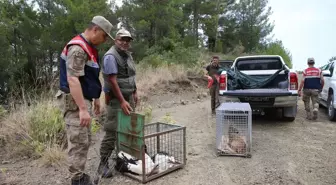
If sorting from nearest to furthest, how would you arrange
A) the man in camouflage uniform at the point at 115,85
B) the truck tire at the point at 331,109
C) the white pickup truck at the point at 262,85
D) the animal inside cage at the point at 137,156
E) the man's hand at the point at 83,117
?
1. the man's hand at the point at 83,117
2. the animal inside cage at the point at 137,156
3. the man in camouflage uniform at the point at 115,85
4. the white pickup truck at the point at 262,85
5. the truck tire at the point at 331,109

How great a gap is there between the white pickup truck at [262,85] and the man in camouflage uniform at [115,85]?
3202 mm

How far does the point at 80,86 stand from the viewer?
2.93 m

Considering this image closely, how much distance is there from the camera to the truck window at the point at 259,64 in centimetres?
772

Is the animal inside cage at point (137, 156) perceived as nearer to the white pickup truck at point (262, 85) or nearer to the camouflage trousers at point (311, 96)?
the white pickup truck at point (262, 85)

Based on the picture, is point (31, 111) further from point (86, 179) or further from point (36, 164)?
point (86, 179)

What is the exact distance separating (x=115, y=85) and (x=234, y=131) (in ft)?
7.19

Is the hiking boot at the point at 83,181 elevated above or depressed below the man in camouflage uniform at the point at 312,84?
below

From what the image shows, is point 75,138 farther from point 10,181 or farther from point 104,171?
point 10,181

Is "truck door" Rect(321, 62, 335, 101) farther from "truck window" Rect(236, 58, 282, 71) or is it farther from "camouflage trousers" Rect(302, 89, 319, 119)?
"truck window" Rect(236, 58, 282, 71)

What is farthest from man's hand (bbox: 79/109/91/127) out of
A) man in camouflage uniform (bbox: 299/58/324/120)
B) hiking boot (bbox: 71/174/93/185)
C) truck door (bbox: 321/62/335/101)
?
truck door (bbox: 321/62/335/101)

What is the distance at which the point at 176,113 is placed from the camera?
8.42 meters

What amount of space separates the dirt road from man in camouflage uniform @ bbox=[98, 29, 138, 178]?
39 centimetres

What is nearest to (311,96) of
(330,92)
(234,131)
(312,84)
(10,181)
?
(312,84)

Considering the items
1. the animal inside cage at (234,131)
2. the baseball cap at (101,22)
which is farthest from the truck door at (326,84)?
the baseball cap at (101,22)
